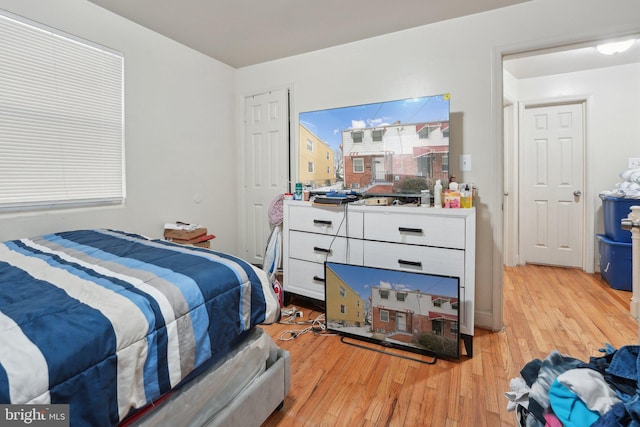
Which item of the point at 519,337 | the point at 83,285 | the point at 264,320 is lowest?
the point at 519,337

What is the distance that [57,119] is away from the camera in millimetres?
2264

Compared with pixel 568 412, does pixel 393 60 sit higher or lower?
higher

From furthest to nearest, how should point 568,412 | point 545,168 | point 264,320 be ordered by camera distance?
1. point 545,168
2. point 264,320
3. point 568,412

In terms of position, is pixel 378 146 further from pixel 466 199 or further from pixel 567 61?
pixel 567 61

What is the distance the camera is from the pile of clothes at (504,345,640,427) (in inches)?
31.5

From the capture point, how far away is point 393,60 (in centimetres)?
283

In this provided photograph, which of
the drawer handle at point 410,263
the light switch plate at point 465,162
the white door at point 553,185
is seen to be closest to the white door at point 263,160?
the drawer handle at point 410,263

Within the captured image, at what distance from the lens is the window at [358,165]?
2.81 metres

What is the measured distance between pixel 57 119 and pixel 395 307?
2.72m

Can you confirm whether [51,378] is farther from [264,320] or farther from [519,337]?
[519,337]

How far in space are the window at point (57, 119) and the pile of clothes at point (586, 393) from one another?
2.92m

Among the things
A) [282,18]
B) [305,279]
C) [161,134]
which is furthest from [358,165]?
[161,134]

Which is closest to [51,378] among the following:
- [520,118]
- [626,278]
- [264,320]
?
[264,320]

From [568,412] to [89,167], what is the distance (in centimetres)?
304
